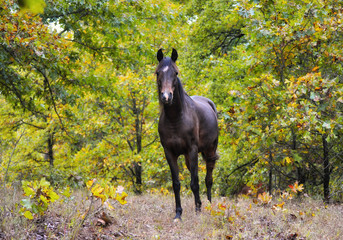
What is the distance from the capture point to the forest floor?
3.58 meters

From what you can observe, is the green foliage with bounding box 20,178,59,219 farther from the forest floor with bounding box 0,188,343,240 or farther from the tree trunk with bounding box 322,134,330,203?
the tree trunk with bounding box 322,134,330,203

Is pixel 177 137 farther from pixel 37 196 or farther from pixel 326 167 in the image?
pixel 326 167

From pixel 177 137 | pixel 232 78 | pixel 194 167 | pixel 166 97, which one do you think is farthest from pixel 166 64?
pixel 232 78

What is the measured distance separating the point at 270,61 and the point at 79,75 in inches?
181

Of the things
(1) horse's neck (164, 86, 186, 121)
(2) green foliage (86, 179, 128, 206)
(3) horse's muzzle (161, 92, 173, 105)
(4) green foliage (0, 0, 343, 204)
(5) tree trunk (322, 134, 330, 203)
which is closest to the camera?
(2) green foliage (86, 179, 128, 206)

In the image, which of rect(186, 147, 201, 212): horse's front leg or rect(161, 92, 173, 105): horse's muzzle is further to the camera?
rect(186, 147, 201, 212): horse's front leg

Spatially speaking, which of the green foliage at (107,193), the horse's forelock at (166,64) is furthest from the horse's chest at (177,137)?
the green foliage at (107,193)

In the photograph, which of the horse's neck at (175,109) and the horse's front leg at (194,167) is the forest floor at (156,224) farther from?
the horse's neck at (175,109)

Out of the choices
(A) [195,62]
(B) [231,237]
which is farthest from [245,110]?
(A) [195,62]

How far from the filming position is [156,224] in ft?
16.0

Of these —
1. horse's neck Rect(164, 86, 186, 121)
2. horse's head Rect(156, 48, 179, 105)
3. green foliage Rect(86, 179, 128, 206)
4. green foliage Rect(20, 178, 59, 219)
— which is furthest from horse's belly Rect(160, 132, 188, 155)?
green foliage Rect(20, 178, 59, 219)

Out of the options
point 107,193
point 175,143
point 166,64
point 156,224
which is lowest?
point 156,224

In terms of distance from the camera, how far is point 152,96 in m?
12.0

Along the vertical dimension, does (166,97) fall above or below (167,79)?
below
